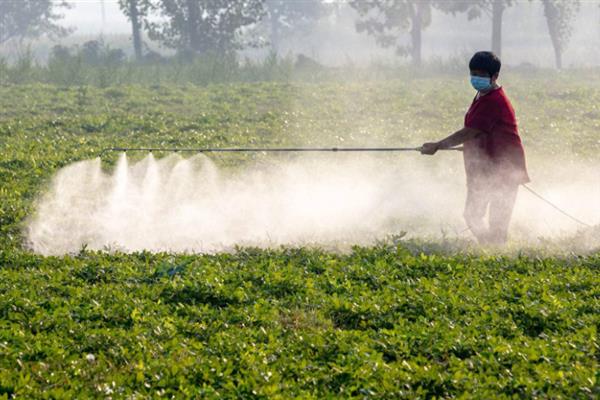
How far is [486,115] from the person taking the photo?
34.7 ft

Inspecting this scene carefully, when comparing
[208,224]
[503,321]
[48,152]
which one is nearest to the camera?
[503,321]

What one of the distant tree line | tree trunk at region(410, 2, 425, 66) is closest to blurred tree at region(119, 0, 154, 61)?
the distant tree line

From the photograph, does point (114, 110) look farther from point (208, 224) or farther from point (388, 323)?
point (388, 323)

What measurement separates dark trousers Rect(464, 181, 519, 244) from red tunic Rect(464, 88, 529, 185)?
9cm

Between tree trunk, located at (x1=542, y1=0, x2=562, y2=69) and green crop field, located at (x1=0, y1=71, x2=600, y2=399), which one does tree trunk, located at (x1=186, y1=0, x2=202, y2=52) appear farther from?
green crop field, located at (x1=0, y1=71, x2=600, y2=399)

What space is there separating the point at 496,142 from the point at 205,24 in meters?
42.1

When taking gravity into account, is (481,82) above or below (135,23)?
below

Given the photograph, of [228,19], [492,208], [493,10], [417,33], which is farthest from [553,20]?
[492,208]

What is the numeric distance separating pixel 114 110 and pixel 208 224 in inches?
554

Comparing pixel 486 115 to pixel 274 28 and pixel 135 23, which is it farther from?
pixel 274 28

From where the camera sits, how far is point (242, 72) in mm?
38438

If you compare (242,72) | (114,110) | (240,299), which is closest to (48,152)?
(114,110)

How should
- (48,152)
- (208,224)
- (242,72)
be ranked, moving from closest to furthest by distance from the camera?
(208,224)
(48,152)
(242,72)

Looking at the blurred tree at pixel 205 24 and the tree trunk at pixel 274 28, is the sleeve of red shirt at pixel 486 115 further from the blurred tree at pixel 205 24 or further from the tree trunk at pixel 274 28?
the tree trunk at pixel 274 28
